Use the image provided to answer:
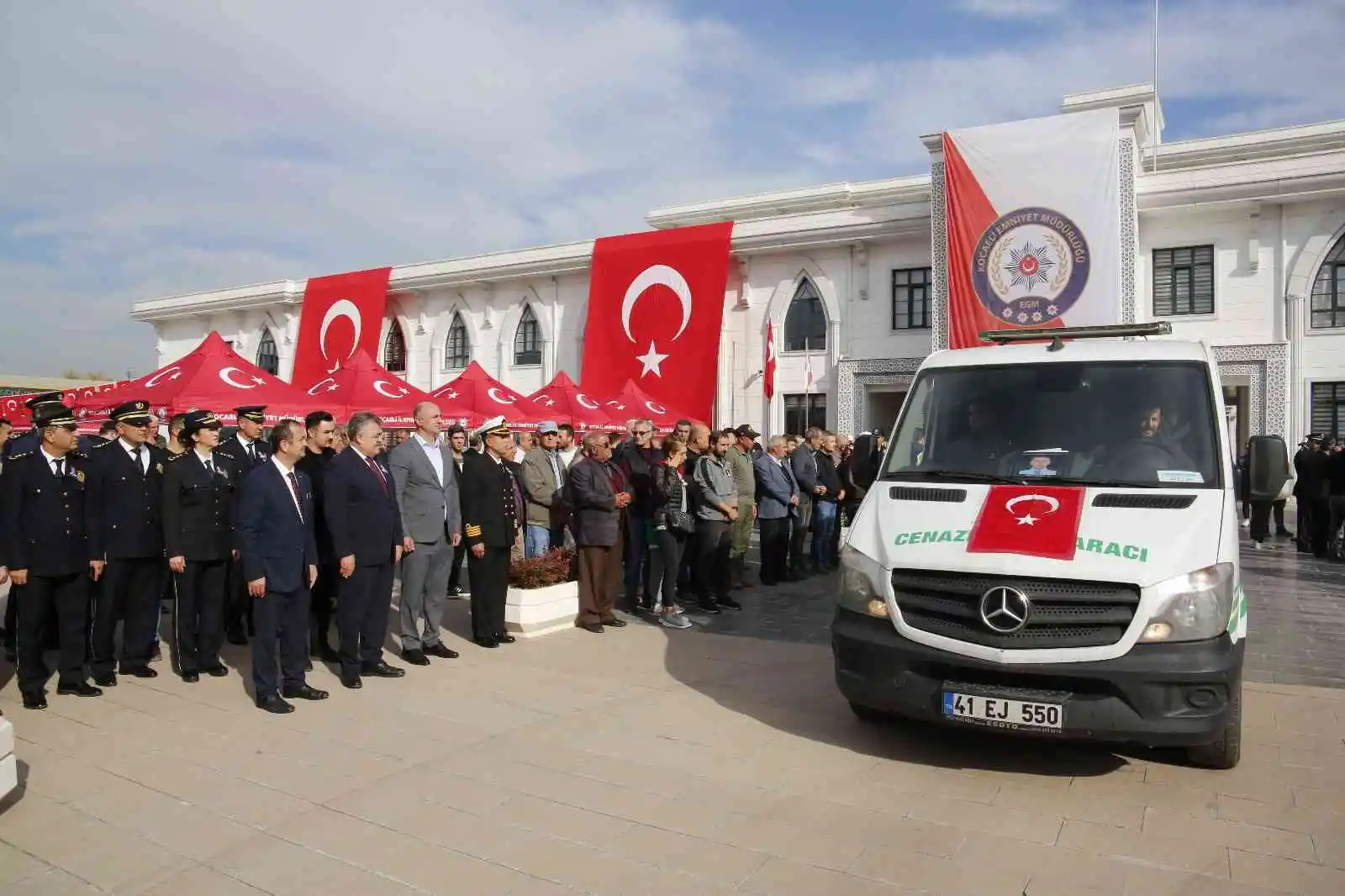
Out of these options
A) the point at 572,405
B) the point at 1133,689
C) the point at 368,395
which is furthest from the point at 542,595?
the point at 572,405

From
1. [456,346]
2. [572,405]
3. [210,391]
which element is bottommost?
[572,405]

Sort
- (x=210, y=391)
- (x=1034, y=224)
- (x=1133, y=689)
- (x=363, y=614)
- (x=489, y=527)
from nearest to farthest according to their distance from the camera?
(x=1133, y=689)
(x=363, y=614)
(x=489, y=527)
(x=210, y=391)
(x=1034, y=224)

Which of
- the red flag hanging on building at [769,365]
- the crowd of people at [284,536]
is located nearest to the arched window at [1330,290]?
the red flag hanging on building at [769,365]

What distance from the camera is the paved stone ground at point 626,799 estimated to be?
4.05 m

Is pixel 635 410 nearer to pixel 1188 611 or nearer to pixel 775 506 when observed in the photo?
pixel 775 506

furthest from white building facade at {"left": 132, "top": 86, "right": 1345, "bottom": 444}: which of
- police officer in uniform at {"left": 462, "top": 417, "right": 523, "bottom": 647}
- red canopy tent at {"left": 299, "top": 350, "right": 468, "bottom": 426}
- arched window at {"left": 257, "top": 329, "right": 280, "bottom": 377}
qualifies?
police officer in uniform at {"left": 462, "top": 417, "right": 523, "bottom": 647}

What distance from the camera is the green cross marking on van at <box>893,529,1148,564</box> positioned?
4855 millimetres

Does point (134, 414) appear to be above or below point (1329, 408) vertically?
above

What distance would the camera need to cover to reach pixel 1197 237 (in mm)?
23891

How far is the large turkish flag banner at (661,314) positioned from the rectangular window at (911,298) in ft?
15.9

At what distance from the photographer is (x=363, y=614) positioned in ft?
24.2

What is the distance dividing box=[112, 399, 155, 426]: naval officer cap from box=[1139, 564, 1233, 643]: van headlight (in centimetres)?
707

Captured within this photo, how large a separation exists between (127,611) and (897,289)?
2318 centimetres

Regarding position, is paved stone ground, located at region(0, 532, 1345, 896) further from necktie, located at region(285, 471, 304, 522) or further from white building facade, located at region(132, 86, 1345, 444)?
white building facade, located at region(132, 86, 1345, 444)
